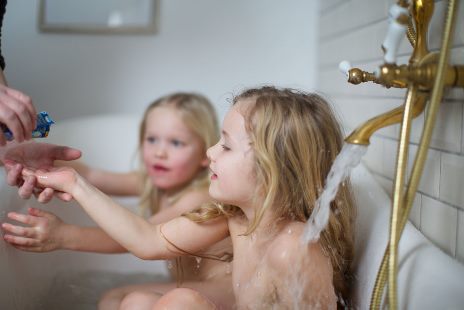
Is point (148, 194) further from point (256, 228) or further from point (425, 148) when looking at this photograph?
point (425, 148)

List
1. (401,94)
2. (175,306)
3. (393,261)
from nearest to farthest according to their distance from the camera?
(393,261), (175,306), (401,94)

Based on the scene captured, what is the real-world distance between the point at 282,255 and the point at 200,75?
1588 mm

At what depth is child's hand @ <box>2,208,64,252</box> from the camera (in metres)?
1.25

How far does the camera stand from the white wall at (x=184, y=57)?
2543 millimetres

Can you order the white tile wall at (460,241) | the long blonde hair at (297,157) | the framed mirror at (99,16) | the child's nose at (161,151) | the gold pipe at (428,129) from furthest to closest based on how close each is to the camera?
the framed mirror at (99,16) → the child's nose at (161,151) → the long blonde hair at (297,157) → the white tile wall at (460,241) → the gold pipe at (428,129)

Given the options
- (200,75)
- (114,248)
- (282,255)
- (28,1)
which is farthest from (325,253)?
(28,1)

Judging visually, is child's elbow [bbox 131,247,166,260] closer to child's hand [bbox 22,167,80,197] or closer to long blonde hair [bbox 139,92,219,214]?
child's hand [bbox 22,167,80,197]

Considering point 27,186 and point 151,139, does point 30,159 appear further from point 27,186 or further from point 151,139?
point 151,139

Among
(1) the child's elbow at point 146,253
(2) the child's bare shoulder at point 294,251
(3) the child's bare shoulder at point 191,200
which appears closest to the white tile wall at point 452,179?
(2) the child's bare shoulder at point 294,251

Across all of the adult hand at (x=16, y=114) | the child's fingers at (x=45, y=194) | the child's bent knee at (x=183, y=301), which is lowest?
the child's bent knee at (x=183, y=301)

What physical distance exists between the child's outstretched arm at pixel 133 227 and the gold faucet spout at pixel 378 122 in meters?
0.47

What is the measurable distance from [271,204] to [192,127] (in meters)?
0.70

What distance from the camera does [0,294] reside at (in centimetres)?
119

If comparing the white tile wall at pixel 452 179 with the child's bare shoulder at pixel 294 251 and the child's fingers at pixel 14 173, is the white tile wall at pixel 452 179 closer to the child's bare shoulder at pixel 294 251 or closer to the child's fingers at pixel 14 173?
the child's bare shoulder at pixel 294 251
